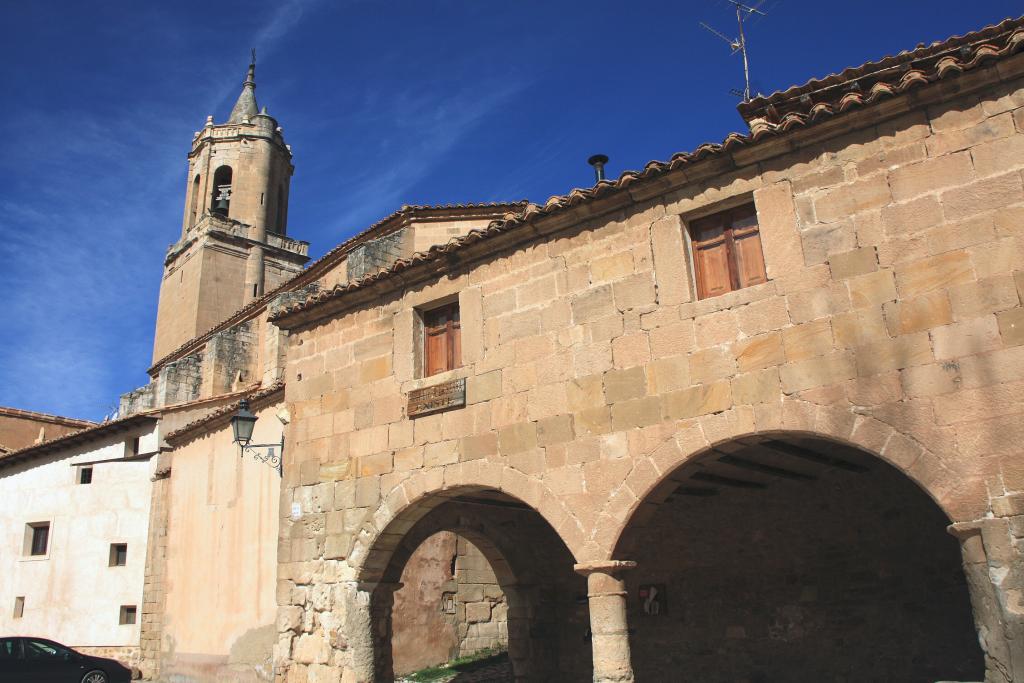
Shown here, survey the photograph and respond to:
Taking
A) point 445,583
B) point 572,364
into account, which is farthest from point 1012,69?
point 445,583

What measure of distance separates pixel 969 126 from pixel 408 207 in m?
12.7

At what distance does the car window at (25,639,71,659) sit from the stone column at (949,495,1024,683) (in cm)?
1324

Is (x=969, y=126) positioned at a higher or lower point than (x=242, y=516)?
higher

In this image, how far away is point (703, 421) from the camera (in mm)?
6508

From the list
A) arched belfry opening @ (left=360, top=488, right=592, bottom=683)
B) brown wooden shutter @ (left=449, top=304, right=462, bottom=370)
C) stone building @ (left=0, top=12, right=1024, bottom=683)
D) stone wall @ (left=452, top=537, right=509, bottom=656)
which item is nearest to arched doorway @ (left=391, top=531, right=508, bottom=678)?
stone wall @ (left=452, top=537, right=509, bottom=656)

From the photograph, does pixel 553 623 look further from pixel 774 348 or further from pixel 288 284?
pixel 288 284

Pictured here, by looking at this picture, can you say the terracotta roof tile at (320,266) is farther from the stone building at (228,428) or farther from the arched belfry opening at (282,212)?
the arched belfry opening at (282,212)

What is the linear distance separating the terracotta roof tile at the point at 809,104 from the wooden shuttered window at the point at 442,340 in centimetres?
60

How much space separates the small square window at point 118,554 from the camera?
17.7m

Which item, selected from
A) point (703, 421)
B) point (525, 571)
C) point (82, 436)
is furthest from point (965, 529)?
point (82, 436)

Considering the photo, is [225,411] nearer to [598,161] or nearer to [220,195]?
[598,161]

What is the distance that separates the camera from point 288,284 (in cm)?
2319

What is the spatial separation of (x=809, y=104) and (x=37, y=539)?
756 inches

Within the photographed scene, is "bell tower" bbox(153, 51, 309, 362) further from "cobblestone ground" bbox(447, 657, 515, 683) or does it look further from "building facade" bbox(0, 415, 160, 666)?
"cobblestone ground" bbox(447, 657, 515, 683)
